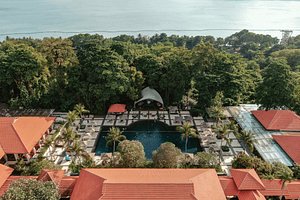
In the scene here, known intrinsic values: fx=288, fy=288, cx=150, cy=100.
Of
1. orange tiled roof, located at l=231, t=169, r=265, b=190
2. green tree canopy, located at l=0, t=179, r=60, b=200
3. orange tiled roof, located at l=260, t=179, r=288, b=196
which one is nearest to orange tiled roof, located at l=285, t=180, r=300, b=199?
orange tiled roof, located at l=260, t=179, r=288, b=196

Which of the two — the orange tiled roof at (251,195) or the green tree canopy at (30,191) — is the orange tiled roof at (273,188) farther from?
the green tree canopy at (30,191)

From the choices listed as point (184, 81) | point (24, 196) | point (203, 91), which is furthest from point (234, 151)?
point (24, 196)

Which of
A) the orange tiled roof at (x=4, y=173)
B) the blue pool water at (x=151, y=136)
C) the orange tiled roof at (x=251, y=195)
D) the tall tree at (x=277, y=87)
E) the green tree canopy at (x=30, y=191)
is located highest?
the tall tree at (x=277, y=87)

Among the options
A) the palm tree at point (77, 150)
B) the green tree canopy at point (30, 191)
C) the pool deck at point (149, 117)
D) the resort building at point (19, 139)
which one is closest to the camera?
the green tree canopy at point (30, 191)

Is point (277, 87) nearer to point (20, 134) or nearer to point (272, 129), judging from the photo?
point (272, 129)

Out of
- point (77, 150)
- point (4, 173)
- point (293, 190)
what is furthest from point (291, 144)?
point (4, 173)

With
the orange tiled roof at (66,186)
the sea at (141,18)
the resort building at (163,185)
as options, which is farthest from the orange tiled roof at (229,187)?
the sea at (141,18)

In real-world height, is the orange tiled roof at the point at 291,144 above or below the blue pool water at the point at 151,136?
above
